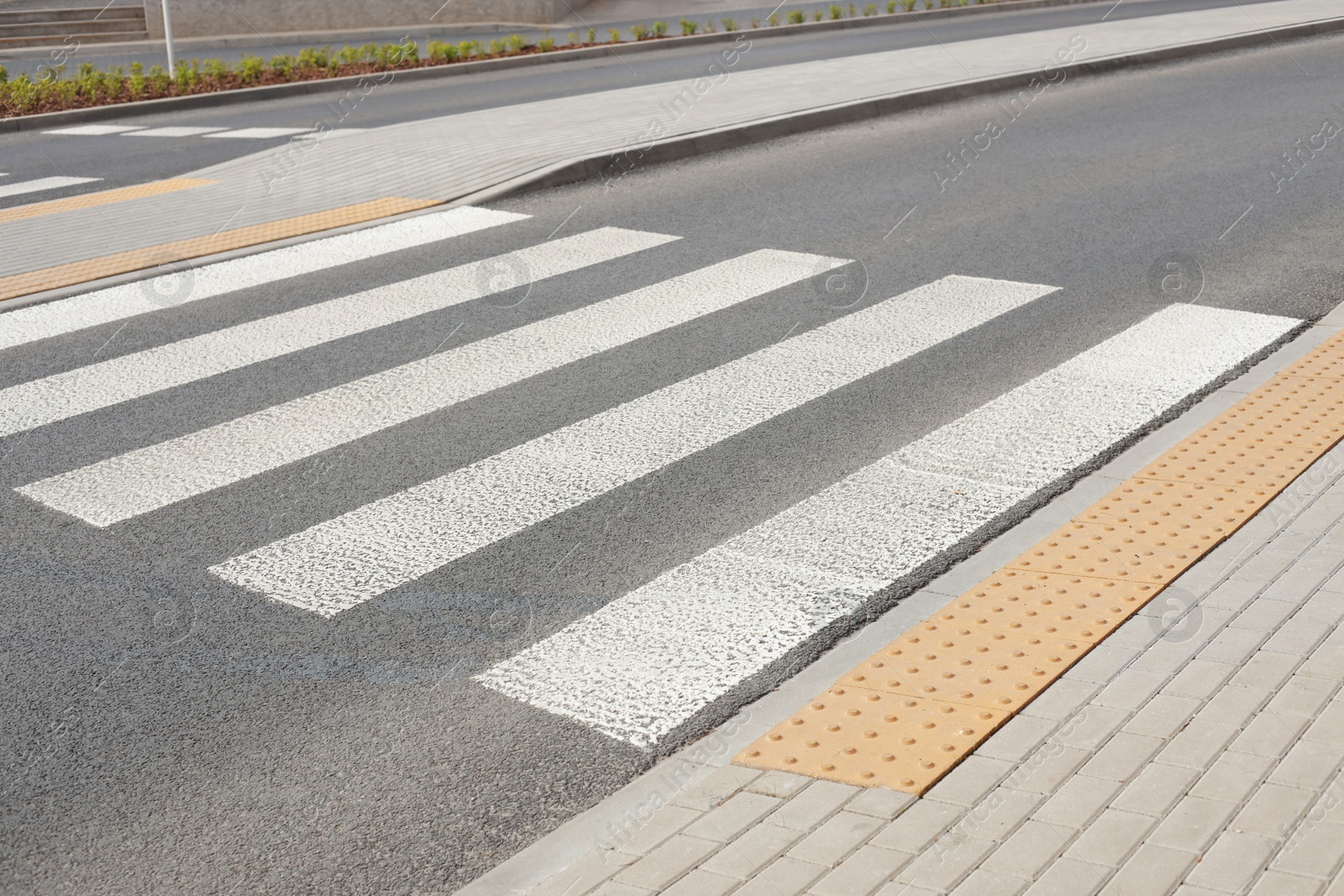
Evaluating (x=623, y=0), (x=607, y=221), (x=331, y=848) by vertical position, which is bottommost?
(x=331, y=848)

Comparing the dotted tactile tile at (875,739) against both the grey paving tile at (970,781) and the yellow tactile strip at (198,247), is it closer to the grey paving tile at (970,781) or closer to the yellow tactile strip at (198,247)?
the grey paving tile at (970,781)

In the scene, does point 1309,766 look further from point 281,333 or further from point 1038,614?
point 281,333

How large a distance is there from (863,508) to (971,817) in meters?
2.22

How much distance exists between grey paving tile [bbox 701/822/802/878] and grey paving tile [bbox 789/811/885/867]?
0.12 feet

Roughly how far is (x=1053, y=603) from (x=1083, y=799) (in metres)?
1.23

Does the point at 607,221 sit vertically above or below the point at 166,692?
above

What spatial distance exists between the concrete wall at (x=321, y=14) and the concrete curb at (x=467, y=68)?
0.94m

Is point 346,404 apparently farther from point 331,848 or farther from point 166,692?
point 331,848

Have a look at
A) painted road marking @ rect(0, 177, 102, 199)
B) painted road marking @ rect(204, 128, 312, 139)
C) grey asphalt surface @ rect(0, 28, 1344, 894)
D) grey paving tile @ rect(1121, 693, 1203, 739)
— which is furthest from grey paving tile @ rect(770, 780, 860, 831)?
painted road marking @ rect(204, 128, 312, 139)

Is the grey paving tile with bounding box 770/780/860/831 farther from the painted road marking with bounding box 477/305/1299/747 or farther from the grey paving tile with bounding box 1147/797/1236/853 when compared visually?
the grey paving tile with bounding box 1147/797/1236/853

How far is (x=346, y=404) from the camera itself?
682cm

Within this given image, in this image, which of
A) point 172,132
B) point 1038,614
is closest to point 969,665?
point 1038,614

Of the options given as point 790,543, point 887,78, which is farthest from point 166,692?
point 887,78

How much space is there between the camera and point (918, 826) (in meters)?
3.42
